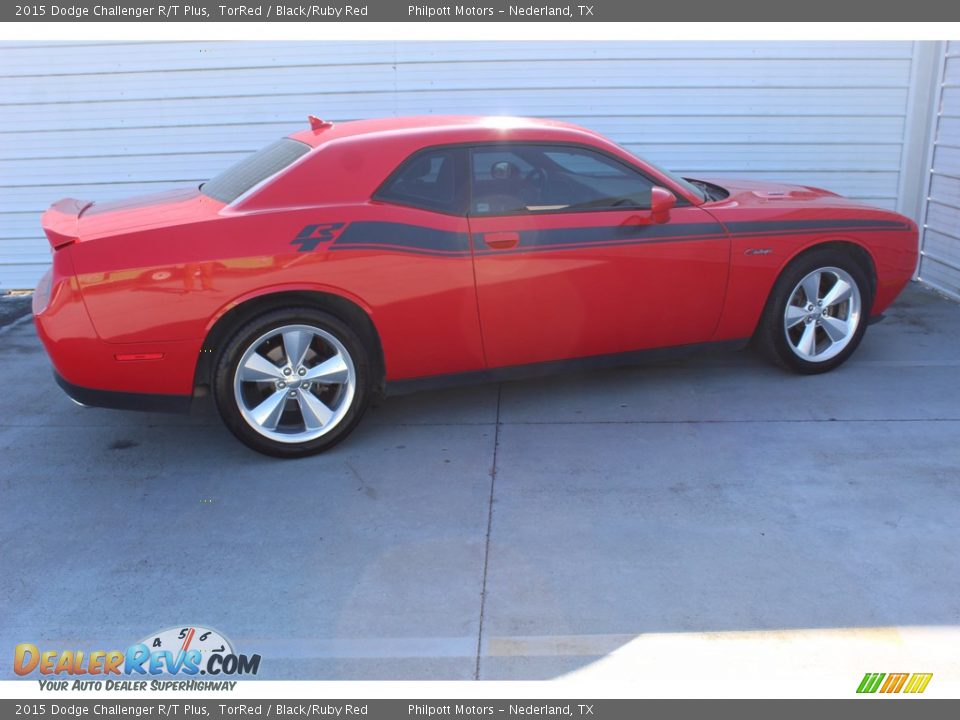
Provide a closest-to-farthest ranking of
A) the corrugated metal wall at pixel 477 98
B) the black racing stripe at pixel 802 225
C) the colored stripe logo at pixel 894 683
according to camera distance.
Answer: the colored stripe logo at pixel 894 683 → the black racing stripe at pixel 802 225 → the corrugated metal wall at pixel 477 98

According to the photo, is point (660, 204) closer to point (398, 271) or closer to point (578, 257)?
point (578, 257)

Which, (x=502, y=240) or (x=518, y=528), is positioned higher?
(x=502, y=240)

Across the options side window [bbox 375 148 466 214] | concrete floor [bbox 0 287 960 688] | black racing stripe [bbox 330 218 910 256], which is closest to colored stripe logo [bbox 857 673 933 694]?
concrete floor [bbox 0 287 960 688]

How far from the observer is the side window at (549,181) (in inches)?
181

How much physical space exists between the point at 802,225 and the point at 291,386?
2990 mm

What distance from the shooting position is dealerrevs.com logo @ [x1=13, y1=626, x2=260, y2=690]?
9.53 feet

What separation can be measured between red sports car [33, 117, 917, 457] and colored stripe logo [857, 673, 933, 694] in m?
2.38

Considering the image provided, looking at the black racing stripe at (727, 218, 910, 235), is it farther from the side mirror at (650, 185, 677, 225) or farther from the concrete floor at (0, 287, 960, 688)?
the concrete floor at (0, 287, 960, 688)

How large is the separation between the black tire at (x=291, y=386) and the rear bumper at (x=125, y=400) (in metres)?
0.19

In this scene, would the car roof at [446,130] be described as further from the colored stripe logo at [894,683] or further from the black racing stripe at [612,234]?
the colored stripe logo at [894,683]

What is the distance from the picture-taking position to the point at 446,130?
4613 mm

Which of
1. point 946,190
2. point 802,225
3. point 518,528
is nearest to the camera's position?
point 518,528

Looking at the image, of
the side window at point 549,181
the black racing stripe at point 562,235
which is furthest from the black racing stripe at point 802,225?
the side window at point 549,181

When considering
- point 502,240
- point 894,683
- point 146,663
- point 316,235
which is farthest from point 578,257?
point 146,663
